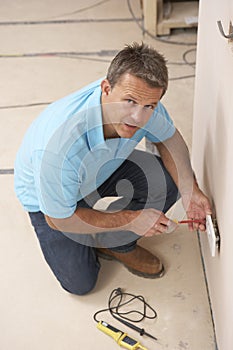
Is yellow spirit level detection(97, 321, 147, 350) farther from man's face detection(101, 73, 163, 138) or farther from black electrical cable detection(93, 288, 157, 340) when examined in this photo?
man's face detection(101, 73, 163, 138)

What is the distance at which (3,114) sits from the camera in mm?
2893

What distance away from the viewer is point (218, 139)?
5.24 feet

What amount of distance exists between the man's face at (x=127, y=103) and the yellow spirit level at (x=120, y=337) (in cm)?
69

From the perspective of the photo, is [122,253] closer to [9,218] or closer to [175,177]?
[175,177]

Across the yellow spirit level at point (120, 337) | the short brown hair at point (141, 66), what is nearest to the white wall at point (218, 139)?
the short brown hair at point (141, 66)

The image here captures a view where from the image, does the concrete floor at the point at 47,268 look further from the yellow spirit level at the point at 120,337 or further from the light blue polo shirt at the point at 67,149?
the light blue polo shirt at the point at 67,149

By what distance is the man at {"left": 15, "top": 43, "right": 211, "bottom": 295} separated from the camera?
1.56m

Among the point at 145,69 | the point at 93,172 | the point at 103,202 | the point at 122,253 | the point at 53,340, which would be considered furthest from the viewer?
the point at 103,202

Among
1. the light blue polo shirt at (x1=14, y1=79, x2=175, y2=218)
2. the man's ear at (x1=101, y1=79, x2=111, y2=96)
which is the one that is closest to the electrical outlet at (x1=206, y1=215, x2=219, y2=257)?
the light blue polo shirt at (x1=14, y1=79, x2=175, y2=218)

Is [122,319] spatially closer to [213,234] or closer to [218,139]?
[213,234]

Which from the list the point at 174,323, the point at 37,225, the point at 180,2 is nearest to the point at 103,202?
the point at 37,225

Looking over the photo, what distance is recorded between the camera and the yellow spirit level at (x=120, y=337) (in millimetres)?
1875

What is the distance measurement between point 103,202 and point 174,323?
0.59 metres

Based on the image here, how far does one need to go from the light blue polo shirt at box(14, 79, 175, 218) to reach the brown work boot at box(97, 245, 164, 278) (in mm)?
433
